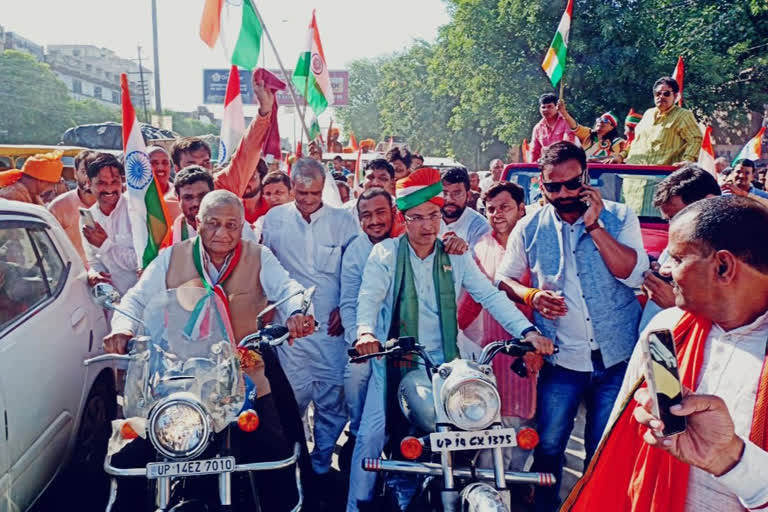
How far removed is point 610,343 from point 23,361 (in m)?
2.80

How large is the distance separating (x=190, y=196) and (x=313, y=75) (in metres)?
3.38

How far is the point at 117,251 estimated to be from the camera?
4.62m

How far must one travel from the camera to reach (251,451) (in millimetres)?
2941

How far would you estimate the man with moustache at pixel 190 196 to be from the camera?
4164 mm

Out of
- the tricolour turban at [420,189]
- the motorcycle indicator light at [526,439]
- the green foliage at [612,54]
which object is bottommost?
the motorcycle indicator light at [526,439]

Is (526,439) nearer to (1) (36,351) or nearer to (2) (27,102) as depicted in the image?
(1) (36,351)

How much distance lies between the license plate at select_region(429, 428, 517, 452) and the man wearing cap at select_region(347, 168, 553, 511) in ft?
2.64

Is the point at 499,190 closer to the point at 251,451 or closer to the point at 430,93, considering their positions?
the point at 251,451

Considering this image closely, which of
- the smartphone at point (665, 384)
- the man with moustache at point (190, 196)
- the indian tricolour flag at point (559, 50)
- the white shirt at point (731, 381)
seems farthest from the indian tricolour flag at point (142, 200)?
the indian tricolour flag at point (559, 50)

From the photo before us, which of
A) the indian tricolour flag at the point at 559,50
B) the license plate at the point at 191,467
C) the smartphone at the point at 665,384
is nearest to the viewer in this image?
the smartphone at the point at 665,384

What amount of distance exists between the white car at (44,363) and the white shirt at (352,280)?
→ 152 cm

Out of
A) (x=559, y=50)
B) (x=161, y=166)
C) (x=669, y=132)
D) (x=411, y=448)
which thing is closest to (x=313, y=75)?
(x=161, y=166)

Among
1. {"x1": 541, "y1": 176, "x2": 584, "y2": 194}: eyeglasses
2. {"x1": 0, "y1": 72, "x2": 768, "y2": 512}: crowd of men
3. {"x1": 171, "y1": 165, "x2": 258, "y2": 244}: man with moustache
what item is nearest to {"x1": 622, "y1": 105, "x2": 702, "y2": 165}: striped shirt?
{"x1": 0, "y1": 72, "x2": 768, "y2": 512}: crowd of men

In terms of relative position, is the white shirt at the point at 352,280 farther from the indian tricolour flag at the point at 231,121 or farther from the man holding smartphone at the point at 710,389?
the man holding smartphone at the point at 710,389
